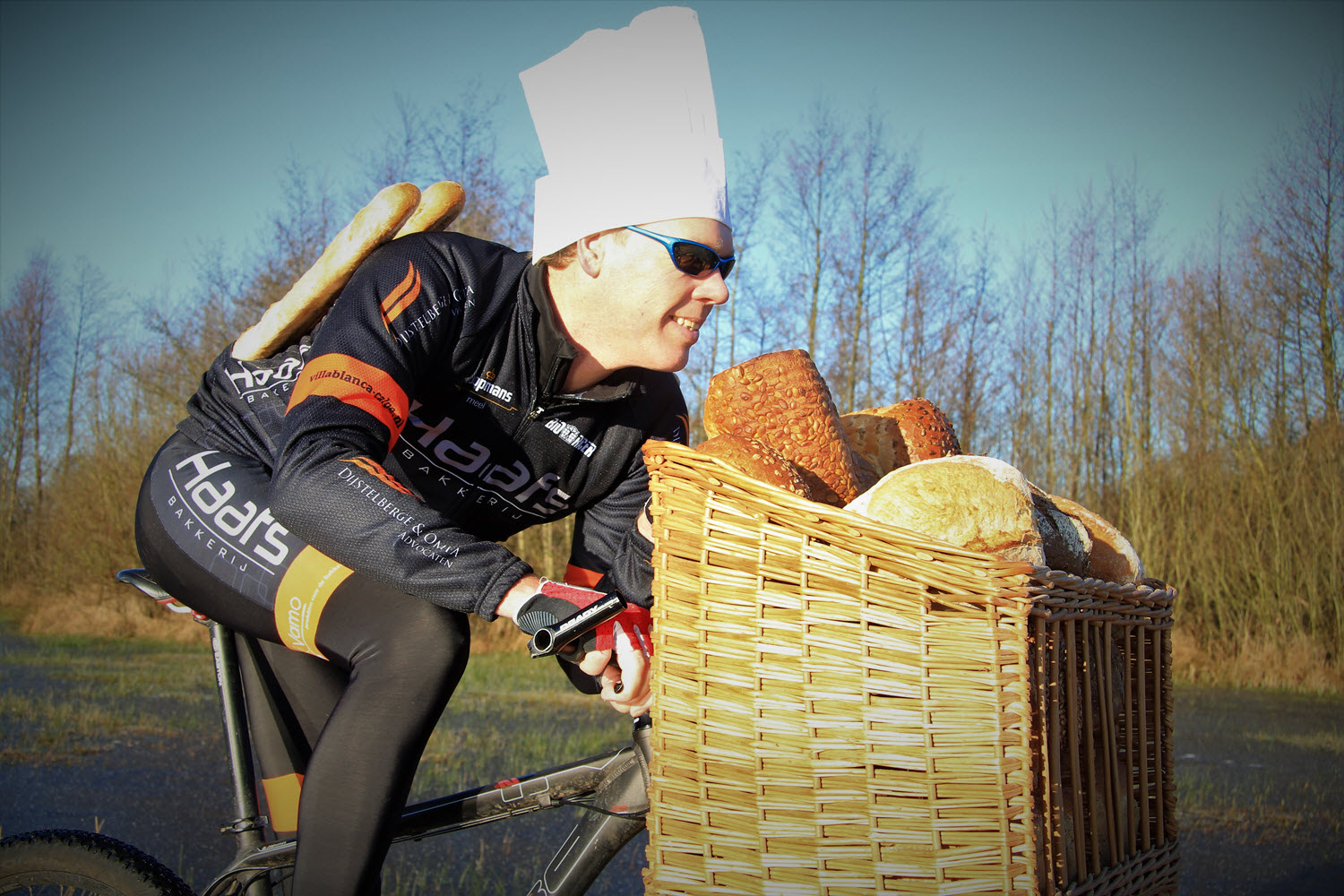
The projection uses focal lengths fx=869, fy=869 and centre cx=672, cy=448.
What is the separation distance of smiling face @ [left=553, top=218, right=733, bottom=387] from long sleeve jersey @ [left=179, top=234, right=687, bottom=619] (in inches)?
3.9

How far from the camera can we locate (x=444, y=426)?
201 centimetres

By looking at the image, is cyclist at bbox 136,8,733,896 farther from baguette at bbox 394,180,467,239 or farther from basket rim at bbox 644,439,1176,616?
basket rim at bbox 644,439,1176,616

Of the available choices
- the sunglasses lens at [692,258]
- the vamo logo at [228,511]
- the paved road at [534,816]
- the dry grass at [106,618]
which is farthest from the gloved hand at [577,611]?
the dry grass at [106,618]

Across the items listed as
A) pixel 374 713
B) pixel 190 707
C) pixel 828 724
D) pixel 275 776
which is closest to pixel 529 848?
pixel 275 776

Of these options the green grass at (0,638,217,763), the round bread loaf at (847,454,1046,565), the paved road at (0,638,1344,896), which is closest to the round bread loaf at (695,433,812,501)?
the round bread loaf at (847,454,1046,565)

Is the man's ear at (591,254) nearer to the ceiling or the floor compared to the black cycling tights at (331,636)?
nearer to the ceiling

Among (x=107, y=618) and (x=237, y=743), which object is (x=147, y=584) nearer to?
(x=237, y=743)

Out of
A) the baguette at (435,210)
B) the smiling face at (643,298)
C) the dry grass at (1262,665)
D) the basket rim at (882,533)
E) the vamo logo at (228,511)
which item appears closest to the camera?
the basket rim at (882,533)

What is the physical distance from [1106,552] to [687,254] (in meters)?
1.09

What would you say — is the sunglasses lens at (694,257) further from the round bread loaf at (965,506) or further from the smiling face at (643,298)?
the round bread loaf at (965,506)

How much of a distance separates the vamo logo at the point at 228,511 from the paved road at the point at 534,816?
2067mm

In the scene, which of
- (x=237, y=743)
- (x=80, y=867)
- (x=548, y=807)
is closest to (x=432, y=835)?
(x=548, y=807)

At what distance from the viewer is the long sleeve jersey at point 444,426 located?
149 centimetres

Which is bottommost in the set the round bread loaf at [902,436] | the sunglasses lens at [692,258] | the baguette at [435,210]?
the round bread loaf at [902,436]
